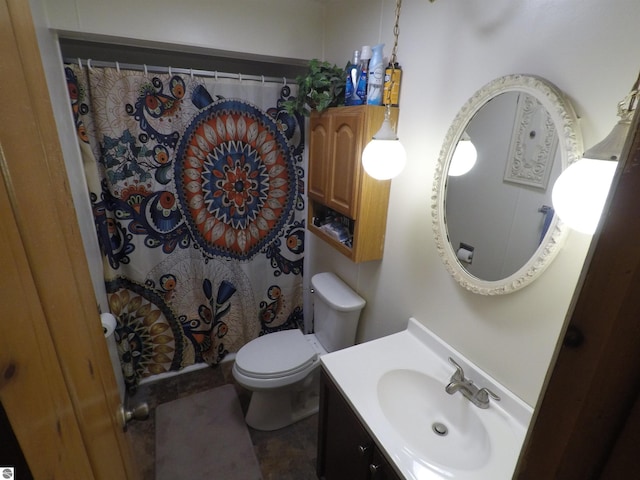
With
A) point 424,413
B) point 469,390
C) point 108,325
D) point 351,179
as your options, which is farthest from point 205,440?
point 351,179

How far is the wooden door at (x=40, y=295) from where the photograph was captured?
333 millimetres

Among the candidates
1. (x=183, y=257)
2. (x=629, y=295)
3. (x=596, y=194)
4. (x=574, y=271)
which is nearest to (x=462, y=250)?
(x=574, y=271)

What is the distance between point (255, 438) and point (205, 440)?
0.92 ft

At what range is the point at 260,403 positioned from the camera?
5.88 ft

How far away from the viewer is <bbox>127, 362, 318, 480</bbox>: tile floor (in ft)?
5.26

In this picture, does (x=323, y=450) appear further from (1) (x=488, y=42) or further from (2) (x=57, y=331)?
(1) (x=488, y=42)

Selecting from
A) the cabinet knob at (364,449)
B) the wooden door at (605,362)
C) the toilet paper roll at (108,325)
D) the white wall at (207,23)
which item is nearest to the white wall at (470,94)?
the white wall at (207,23)

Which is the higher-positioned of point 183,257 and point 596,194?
point 596,194

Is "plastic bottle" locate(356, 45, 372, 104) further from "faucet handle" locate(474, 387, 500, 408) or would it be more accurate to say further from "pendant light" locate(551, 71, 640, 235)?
"faucet handle" locate(474, 387, 500, 408)

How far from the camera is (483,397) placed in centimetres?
105

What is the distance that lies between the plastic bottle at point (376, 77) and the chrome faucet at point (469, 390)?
1.10 metres

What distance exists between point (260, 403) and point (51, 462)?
1578 mm

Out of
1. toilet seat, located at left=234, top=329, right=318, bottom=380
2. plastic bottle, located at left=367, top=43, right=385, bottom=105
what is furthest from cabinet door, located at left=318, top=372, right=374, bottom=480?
plastic bottle, located at left=367, top=43, right=385, bottom=105

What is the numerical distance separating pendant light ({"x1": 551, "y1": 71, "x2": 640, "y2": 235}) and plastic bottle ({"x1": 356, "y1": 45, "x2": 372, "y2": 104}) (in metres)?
0.88
